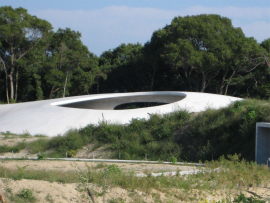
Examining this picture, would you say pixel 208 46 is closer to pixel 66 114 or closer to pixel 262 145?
pixel 66 114

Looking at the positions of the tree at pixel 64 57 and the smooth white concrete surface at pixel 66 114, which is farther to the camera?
the tree at pixel 64 57

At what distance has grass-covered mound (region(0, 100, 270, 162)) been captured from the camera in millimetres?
12227

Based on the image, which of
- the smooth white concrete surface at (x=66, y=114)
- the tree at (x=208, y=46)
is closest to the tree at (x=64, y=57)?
the tree at (x=208, y=46)

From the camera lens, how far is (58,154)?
13.7m

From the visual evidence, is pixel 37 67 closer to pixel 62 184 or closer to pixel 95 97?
pixel 95 97

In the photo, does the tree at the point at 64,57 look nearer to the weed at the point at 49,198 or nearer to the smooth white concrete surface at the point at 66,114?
the smooth white concrete surface at the point at 66,114

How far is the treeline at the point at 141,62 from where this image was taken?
27.5 m

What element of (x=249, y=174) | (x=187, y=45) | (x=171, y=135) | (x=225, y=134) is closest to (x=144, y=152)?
(x=171, y=135)

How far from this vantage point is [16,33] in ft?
94.9

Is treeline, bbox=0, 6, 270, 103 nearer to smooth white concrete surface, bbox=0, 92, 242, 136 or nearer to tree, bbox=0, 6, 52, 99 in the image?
tree, bbox=0, 6, 52, 99

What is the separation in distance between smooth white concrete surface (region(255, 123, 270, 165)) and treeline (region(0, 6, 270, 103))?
15.5 meters

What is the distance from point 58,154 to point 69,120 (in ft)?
7.13

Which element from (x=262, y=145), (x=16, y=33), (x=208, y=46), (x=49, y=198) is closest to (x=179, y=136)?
(x=262, y=145)

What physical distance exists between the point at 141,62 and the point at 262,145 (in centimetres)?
2482
